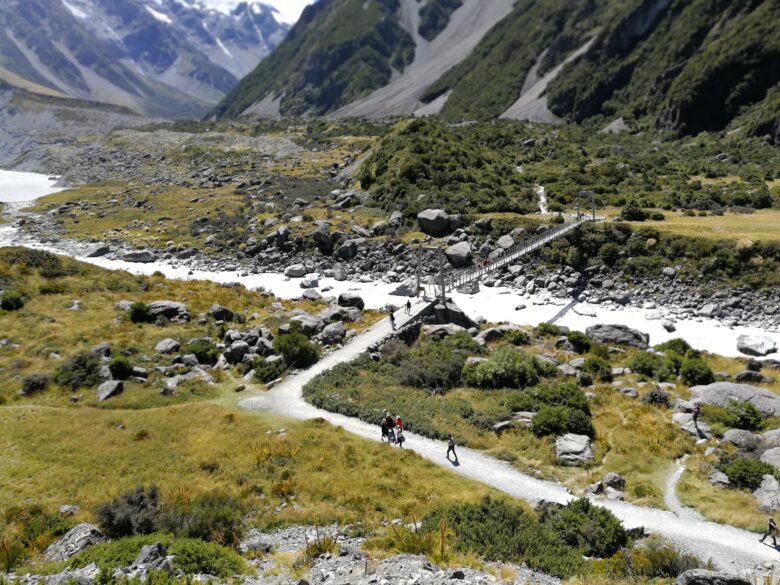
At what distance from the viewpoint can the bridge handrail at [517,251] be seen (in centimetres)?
4659

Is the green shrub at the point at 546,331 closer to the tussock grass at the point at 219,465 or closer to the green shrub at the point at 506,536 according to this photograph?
the tussock grass at the point at 219,465

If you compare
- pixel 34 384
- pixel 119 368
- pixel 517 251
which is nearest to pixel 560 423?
pixel 119 368

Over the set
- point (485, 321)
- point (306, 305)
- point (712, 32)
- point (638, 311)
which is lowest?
point (306, 305)

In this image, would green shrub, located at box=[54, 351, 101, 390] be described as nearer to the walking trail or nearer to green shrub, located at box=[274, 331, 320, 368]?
the walking trail

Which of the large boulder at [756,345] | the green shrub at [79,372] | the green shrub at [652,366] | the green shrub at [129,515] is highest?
the large boulder at [756,345]

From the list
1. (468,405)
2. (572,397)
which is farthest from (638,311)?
(468,405)

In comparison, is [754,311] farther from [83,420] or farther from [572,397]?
[83,420]

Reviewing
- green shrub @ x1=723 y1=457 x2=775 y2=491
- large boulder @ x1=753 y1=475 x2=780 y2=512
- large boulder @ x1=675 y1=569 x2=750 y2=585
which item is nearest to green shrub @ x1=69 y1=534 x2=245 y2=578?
large boulder @ x1=675 y1=569 x2=750 y2=585

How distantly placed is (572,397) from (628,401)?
3.74 metres

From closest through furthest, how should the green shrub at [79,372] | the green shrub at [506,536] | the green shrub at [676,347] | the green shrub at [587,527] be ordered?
the green shrub at [506,536] < the green shrub at [587,527] < the green shrub at [79,372] < the green shrub at [676,347]

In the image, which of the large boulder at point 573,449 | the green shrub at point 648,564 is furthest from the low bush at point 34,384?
the green shrub at point 648,564

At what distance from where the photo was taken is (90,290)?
141 ft

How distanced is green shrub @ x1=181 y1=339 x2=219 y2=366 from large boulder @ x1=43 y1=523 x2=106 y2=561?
16854 mm

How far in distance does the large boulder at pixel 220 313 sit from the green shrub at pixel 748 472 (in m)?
32.5
